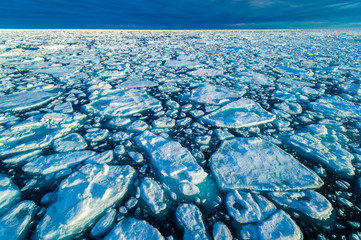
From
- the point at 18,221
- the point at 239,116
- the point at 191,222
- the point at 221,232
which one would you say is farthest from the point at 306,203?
the point at 18,221

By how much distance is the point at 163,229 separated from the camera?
2.78 ft

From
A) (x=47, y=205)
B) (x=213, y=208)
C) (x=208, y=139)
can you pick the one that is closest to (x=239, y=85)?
(x=208, y=139)

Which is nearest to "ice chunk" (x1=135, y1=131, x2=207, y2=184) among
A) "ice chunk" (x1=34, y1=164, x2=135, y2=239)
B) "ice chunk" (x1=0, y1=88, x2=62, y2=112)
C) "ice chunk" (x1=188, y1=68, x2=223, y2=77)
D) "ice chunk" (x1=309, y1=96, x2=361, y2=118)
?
"ice chunk" (x1=34, y1=164, x2=135, y2=239)

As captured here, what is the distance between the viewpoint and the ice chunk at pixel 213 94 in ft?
7.44

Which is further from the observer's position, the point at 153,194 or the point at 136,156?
the point at 136,156

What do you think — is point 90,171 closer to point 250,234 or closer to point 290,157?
point 250,234

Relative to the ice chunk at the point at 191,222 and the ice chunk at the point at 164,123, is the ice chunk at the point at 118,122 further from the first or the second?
the ice chunk at the point at 191,222

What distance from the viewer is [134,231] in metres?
0.82

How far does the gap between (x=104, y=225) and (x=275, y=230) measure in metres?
0.85

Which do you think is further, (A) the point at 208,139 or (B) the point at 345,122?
(B) the point at 345,122

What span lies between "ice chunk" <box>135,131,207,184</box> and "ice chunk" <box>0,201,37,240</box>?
72 cm

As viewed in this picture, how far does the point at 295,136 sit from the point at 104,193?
1609 millimetres

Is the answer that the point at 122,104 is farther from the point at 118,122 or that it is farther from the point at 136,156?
the point at 136,156

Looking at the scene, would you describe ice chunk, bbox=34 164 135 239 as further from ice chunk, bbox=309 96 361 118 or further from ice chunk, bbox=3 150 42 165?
ice chunk, bbox=309 96 361 118
